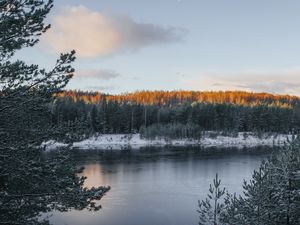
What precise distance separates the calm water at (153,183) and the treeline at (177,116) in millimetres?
38958

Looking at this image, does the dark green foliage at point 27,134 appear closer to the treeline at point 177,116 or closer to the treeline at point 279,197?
the treeline at point 279,197

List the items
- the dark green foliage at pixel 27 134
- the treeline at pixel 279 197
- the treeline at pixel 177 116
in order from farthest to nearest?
the treeline at pixel 177 116, the treeline at pixel 279 197, the dark green foliage at pixel 27 134

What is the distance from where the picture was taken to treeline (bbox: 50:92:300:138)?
13262 centimetres

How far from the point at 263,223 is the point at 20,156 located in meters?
13.4

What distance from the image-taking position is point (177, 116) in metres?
150

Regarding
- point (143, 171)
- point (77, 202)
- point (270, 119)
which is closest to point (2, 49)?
point (77, 202)

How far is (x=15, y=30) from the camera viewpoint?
12.0 m

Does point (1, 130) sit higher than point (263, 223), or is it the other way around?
point (1, 130)

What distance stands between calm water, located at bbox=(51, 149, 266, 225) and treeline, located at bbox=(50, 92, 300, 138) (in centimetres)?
3896

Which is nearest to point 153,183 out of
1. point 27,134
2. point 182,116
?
point 27,134

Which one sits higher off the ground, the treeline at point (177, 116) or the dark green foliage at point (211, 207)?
the treeline at point (177, 116)

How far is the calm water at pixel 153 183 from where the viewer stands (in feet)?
129

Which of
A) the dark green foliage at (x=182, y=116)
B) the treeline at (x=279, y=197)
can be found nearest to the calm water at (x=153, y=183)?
the treeline at (x=279, y=197)

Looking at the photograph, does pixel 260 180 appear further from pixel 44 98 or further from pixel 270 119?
pixel 270 119
